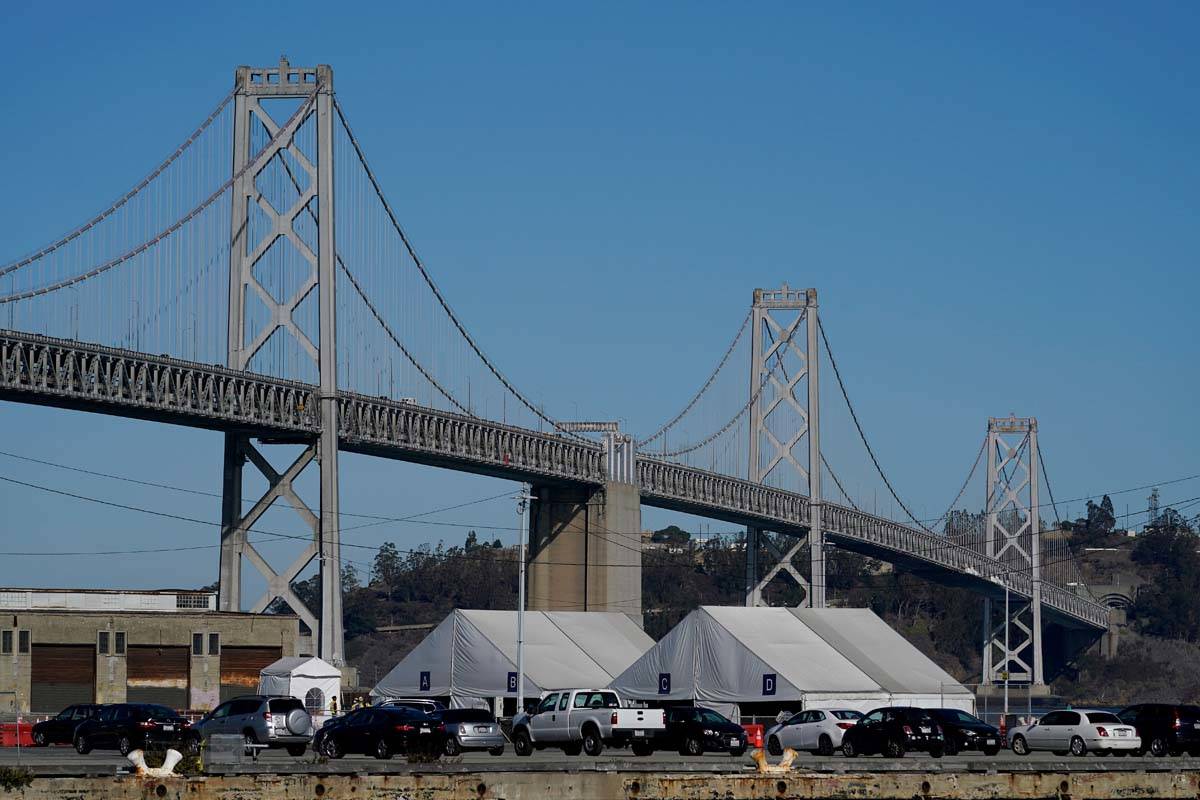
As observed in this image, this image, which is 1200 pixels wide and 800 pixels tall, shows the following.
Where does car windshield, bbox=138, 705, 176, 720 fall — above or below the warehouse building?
below

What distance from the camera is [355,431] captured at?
87562mm

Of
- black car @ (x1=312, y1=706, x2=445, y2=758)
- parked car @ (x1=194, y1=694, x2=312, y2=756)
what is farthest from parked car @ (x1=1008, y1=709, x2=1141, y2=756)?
parked car @ (x1=194, y1=694, x2=312, y2=756)

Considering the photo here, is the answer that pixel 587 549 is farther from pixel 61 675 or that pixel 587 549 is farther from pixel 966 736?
pixel 966 736

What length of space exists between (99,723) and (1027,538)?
140491 millimetres

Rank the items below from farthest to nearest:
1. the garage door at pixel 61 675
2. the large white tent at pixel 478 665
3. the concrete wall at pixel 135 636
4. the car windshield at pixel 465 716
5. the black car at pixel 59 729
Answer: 1. the garage door at pixel 61 675
2. the concrete wall at pixel 135 636
3. the large white tent at pixel 478 665
4. the black car at pixel 59 729
5. the car windshield at pixel 465 716

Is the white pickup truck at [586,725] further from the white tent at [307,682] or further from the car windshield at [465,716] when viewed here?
the white tent at [307,682]

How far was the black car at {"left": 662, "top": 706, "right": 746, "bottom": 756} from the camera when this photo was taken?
144ft

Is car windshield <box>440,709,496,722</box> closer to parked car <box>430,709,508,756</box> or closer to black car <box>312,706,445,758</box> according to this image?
parked car <box>430,709,508,756</box>

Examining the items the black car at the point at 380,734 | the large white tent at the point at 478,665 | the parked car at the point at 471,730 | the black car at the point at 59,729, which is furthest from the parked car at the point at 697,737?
the large white tent at the point at 478,665

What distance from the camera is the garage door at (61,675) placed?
240 ft

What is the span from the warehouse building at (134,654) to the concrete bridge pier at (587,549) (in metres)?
28.6

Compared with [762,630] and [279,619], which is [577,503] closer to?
[279,619]

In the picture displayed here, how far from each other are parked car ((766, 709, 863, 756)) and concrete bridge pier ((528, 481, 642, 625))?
5812cm

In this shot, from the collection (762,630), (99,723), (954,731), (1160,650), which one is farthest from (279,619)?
(1160,650)
